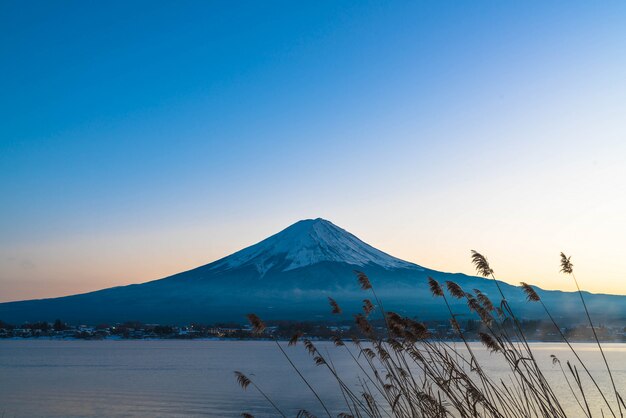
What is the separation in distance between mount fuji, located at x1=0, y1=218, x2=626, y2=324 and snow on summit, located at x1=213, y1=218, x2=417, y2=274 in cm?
27

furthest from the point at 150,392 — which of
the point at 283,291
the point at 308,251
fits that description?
the point at 308,251

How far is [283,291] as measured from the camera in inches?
6004

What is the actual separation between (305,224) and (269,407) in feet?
559

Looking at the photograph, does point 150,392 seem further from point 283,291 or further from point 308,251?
point 308,251

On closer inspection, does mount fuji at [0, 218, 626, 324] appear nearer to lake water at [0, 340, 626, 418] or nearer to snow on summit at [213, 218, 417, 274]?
snow on summit at [213, 218, 417, 274]

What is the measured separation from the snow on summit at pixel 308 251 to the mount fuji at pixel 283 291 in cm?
27

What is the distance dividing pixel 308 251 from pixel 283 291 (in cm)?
3112

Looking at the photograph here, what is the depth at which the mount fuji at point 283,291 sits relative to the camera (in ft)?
459

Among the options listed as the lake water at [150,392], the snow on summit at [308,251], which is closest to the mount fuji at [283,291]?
the snow on summit at [308,251]

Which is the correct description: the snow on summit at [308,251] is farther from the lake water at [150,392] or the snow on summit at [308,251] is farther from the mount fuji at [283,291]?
the lake water at [150,392]

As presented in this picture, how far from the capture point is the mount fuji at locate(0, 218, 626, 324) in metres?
140

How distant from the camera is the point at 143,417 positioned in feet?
75.5

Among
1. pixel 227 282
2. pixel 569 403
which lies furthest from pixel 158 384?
pixel 227 282

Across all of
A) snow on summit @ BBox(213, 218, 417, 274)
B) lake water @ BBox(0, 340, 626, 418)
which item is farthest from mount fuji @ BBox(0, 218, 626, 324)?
lake water @ BBox(0, 340, 626, 418)
